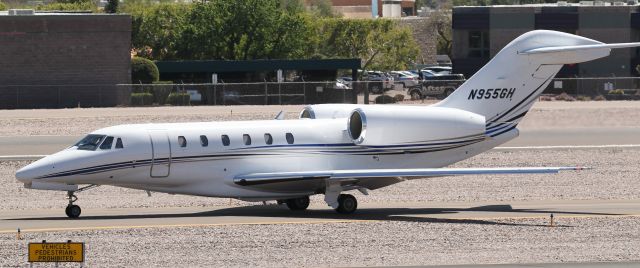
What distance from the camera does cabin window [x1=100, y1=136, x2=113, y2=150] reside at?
25766mm

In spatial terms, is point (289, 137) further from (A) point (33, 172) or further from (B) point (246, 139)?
(A) point (33, 172)

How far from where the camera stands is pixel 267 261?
20250mm

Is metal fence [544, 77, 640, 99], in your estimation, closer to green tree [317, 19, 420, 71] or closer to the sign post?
green tree [317, 19, 420, 71]

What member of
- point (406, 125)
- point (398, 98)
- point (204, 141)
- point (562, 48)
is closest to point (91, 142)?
point (204, 141)

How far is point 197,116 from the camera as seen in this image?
5353cm

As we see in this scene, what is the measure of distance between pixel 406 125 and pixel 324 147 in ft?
6.36

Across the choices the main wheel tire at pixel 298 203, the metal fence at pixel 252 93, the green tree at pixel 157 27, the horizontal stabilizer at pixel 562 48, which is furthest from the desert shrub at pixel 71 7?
the horizontal stabilizer at pixel 562 48

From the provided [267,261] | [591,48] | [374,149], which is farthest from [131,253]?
[591,48]

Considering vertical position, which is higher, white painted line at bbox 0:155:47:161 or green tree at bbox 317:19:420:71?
green tree at bbox 317:19:420:71

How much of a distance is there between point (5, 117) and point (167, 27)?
36.9m

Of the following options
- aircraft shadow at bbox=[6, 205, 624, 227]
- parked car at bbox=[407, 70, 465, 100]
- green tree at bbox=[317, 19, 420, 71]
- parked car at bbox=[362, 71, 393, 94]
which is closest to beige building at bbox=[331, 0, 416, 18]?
green tree at bbox=[317, 19, 420, 71]

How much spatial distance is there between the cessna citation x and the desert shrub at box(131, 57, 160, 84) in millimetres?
40911

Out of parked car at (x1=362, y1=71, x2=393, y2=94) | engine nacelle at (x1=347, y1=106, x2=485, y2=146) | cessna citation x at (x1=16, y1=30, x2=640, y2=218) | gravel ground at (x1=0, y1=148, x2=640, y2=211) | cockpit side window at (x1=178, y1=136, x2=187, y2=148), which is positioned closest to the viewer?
cessna citation x at (x1=16, y1=30, x2=640, y2=218)

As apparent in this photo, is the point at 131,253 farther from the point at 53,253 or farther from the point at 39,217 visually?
the point at 39,217
